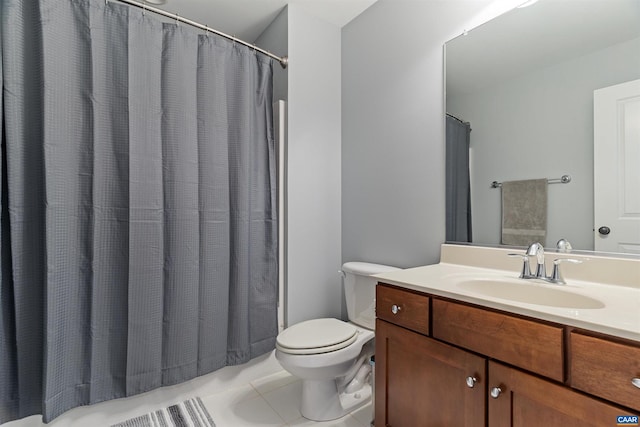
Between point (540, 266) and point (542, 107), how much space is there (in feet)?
2.18

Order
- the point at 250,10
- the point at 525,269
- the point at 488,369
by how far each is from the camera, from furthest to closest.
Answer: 1. the point at 250,10
2. the point at 525,269
3. the point at 488,369

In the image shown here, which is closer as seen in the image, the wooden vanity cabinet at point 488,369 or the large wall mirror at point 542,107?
the wooden vanity cabinet at point 488,369

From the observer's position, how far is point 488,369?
2.93 ft

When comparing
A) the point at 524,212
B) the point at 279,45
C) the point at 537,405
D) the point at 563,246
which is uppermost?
the point at 279,45

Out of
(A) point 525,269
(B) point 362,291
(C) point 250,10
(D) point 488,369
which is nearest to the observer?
(D) point 488,369

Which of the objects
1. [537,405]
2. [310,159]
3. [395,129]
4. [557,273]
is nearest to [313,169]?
[310,159]

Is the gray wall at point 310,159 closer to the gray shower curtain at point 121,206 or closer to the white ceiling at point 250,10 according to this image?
the white ceiling at point 250,10

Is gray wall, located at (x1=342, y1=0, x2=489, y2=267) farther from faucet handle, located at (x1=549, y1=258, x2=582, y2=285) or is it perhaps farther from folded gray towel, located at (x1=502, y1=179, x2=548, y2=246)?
faucet handle, located at (x1=549, y1=258, x2=582, y2=285)

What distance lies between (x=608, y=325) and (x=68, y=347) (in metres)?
1.86

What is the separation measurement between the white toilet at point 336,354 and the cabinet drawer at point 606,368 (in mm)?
936

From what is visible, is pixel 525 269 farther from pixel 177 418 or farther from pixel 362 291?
pixel 177 418

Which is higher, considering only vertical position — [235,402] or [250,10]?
[250,10]

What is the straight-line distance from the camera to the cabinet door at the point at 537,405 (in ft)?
2.31

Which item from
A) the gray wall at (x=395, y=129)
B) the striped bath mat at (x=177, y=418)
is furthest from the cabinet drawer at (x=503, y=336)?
the striped bath mat at (x=177, y=418)
